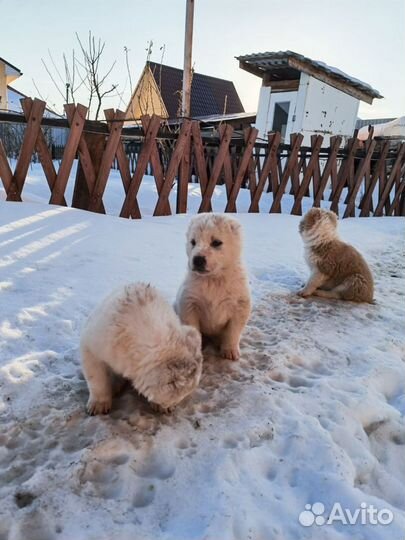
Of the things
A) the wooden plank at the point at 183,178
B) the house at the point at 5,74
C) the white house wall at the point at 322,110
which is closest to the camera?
the wooden plank at the point at 183,178

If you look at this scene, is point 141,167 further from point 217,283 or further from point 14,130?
point 14,130

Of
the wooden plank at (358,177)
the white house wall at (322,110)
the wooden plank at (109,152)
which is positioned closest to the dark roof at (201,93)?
the white house wall at (322,110)

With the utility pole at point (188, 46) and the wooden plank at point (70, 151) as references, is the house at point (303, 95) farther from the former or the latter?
the wooden plank at point (70, 151)

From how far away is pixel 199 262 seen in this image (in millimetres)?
2557

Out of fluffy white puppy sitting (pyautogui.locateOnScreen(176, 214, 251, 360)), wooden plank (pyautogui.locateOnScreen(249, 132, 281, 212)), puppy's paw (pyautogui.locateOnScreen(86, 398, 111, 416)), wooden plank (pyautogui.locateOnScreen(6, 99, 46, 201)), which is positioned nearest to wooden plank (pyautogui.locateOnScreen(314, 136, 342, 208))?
wooden plank (pyautogui.locateOnScreen(249, 132, 281, 212))

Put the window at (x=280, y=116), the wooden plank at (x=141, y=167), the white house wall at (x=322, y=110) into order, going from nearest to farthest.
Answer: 1. the wooden plank at (x=141, y=167)
2. the white house wall at (x=322, y=110)
3. the window at (x=280, y=116)

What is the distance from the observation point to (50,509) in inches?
58.2

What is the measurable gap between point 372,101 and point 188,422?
22498mm

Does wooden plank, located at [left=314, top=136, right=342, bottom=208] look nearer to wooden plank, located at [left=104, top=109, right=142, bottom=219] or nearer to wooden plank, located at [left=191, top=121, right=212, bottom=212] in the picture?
wooden plank, located at [left=191, top=121, right=212, bottom=212]

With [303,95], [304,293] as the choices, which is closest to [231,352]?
[304,293]

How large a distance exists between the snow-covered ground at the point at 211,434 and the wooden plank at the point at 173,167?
11.5 ft

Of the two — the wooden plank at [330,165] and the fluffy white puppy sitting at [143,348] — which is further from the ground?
the wooden plank at [330,165]

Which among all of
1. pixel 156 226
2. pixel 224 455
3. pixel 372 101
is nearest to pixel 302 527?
pixel 224 455

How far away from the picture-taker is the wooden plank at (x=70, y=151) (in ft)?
18.7
